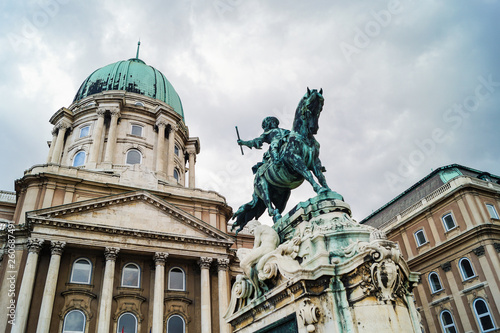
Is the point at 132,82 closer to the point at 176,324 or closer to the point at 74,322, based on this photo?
the point at 74,322

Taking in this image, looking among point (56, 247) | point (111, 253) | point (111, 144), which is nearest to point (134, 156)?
point (111, 144)

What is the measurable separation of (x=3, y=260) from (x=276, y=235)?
25.7 metres

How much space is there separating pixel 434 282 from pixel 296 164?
27980 mm

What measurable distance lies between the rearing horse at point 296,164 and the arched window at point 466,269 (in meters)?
25.1

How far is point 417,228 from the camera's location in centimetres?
3056

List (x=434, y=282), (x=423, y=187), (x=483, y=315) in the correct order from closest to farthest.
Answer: (x=483, y=315)
(x=434, y=282)
(x=423, y=187)

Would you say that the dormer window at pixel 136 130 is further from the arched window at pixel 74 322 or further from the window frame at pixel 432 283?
the window frame at pixel 432 283

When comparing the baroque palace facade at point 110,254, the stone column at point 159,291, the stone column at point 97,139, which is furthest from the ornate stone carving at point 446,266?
the stone column at point 97,139

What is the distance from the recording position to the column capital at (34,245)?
75.6 ft

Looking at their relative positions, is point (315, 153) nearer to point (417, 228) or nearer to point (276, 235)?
point (276, 235)

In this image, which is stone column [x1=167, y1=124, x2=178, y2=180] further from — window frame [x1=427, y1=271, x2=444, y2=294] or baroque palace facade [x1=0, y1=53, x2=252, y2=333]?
window frame [x1=427, y1=271, x2=444, y2=294]

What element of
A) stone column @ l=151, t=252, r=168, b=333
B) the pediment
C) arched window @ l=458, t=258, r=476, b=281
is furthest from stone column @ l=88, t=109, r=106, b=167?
arched window @ l=458, t=258, r=476, b=281

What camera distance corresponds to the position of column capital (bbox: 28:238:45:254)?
75.6 feet

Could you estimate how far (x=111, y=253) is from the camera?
81.1 ft
